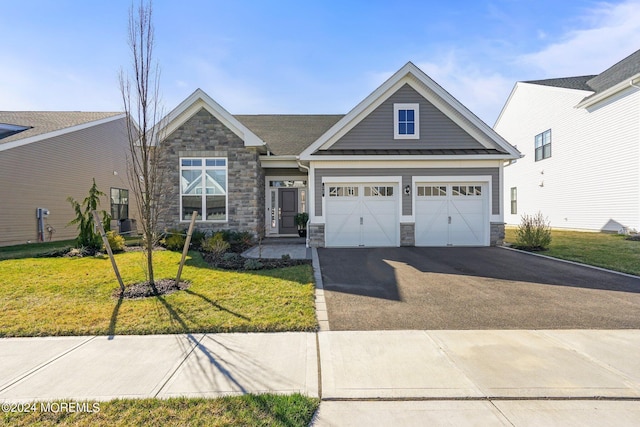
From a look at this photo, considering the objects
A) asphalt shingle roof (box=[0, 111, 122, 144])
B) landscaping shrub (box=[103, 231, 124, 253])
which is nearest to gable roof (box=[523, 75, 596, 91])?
landscaping shrub (box=[103, 231, 124, 253])

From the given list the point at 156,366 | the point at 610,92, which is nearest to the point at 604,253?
the point at 610,92

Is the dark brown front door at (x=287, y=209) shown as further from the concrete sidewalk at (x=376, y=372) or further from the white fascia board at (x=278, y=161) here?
the concrete sidewalk at (x=376, y=372)

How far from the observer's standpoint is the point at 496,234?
39.5 ft

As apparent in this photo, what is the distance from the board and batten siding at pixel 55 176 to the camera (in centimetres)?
1278

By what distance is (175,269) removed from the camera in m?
8.09

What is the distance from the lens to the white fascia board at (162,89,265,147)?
1208 centimetres

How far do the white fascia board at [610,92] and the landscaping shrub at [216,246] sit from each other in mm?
19657

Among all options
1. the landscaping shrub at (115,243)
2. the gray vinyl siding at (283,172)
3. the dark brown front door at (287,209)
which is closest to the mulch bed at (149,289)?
the landscaping shrub at (115,243)

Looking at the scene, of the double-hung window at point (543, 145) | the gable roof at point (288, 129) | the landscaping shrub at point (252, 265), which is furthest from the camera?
the double-hung window at point (543, 145)

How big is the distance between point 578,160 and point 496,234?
11.2 meters

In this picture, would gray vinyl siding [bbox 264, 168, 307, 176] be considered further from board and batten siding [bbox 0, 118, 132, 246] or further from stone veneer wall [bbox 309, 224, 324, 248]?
board and batten siding [bbox 0, 118, 132, 246]

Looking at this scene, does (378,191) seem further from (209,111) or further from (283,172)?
(209,111)

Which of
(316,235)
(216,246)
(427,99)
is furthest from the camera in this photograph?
(427,99)

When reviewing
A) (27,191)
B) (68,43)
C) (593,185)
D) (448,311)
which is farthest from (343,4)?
(593,185)
